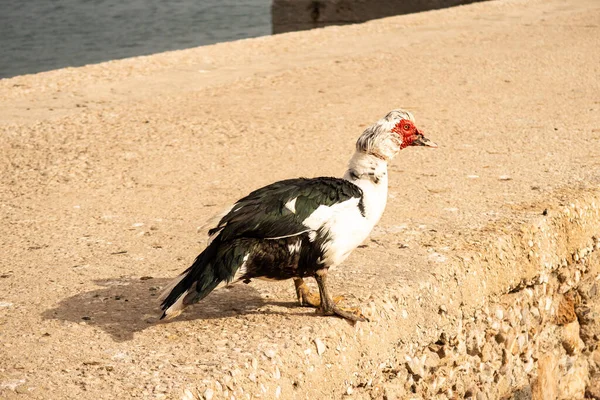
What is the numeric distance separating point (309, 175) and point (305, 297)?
1689 mm

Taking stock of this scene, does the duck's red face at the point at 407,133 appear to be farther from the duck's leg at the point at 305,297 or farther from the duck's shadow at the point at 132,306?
the duck's shadow at the point at 132,306

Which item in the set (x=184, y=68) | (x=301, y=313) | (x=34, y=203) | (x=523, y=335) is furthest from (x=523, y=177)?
(x=184, y=68)

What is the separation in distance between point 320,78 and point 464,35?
6.59 feet

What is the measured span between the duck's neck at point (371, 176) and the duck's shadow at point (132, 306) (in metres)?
0.52

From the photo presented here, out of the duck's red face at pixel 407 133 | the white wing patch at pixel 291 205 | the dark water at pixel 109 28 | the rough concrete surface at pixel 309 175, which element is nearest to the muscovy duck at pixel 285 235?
the white wing patch at pixel 291 205

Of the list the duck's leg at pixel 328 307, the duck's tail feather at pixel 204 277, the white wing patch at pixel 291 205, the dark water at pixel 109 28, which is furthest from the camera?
the dark water at pixel 109 28

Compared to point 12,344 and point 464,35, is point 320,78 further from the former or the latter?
point 12,344

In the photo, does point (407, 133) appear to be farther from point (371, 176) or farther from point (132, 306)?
point (132, 306)

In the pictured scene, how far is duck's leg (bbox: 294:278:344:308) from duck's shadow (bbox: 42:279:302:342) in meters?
0.07

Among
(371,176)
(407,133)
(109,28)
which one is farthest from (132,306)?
(109,28)

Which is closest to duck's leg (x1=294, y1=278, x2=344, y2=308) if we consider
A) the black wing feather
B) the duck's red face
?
the black wing feather

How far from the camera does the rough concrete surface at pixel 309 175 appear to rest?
10.0 feet

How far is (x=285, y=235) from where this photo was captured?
2957 mm

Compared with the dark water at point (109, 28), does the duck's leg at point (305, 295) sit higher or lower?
lower
